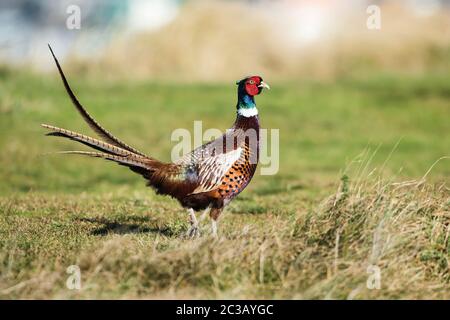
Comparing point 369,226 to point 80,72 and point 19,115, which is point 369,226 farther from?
point 80,72

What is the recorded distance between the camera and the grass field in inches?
222

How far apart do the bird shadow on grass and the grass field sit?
11 mm

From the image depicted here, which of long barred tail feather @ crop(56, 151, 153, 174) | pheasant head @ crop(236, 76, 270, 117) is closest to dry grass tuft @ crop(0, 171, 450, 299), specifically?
long barred tail feather @ crop(56, 151, 153, 174)

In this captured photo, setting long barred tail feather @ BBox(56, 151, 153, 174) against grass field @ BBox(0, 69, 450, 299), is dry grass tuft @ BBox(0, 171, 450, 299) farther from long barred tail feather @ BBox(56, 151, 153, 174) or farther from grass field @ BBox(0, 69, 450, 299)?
long barred tail feather @ BBox(56, 151, 153, 174)

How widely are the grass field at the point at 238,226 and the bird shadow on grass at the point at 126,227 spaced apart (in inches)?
0.4

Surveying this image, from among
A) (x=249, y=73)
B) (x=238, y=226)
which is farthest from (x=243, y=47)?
(x=238, y=226)

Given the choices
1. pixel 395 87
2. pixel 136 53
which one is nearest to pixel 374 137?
pixel 395 87

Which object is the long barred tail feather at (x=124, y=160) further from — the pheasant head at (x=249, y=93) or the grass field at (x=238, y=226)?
the pheasant head at (x=249, y=93)

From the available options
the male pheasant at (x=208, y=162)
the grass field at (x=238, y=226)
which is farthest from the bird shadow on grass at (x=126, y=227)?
the male pheasant at (x=208, y=162)

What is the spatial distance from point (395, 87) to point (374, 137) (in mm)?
4392

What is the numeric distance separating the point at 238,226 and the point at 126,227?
1035 mm

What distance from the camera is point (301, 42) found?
2191 cm
